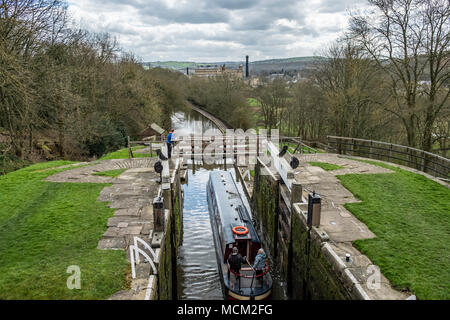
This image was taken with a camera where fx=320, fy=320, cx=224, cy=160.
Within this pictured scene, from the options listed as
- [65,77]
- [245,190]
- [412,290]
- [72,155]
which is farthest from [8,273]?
[72,155]

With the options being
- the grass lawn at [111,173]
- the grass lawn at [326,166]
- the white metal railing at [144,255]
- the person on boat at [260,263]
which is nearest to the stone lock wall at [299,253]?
the person on boat at [260,263]

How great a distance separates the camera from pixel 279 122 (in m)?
47.6

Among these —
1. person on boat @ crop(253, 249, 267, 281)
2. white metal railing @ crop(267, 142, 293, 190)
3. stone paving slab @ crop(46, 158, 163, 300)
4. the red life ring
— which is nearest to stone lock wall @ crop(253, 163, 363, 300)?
white metal railing @ crop(267, 142, 293, 190)

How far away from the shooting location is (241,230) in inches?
442

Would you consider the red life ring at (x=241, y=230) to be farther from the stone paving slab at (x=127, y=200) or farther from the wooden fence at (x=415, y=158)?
the wooden fence at (x=415, y=158)

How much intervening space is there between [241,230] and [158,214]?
3.71 meters

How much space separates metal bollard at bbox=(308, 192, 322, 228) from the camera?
8.59m

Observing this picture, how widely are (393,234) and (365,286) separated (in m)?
2.88

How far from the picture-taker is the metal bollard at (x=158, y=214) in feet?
27.7

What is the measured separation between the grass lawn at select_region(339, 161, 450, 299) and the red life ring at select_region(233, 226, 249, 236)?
3575mm

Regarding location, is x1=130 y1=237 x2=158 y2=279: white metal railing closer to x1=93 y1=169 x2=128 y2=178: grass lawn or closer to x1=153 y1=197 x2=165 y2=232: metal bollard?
x1=153 y1=197 x2=165 y2=232: metal bollard

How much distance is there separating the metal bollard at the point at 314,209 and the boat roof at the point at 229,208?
248 centimetres

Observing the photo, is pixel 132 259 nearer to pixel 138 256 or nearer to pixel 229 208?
pixel 138 256

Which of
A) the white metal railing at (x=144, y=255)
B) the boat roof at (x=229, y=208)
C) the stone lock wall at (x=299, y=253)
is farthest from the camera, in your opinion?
the boat roof at (x=229, y=208)
